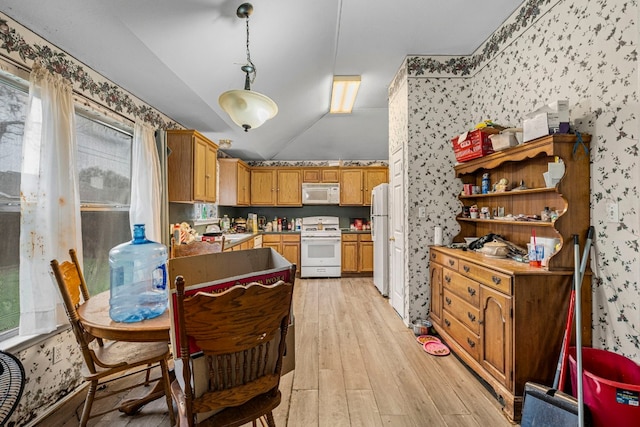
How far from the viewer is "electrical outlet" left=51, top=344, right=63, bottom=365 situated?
5.88ft

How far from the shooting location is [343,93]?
12.0 ft

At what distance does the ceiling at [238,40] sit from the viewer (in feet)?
5.46

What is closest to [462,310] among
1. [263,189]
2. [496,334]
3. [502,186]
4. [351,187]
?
[496,334]

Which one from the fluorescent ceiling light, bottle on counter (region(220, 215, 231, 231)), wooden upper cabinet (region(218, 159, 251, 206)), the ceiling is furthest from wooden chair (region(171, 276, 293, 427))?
bottle on counter (region(220, 215, 231, 231))

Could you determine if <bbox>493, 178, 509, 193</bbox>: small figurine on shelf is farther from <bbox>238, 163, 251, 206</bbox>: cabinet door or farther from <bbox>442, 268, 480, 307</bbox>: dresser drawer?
<bbox>238, 163, 251, 206</bbox>: cabinet door

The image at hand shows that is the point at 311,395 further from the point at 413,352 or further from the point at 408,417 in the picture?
the point at 413,352

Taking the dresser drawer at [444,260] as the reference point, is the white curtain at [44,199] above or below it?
above

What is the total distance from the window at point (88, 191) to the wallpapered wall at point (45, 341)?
7.4 inches

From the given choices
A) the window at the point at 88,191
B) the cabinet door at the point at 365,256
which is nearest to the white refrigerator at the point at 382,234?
the cabinet door at the point at 365,256

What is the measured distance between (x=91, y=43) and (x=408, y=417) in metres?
3.06

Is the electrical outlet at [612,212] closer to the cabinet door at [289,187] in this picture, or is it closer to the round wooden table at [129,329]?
the round wooden table at [129,329]

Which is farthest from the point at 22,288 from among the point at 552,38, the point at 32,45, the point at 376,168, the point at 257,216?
the point at 376,168

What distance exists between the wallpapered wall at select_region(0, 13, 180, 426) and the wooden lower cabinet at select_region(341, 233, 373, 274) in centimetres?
389

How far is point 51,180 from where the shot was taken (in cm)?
176
